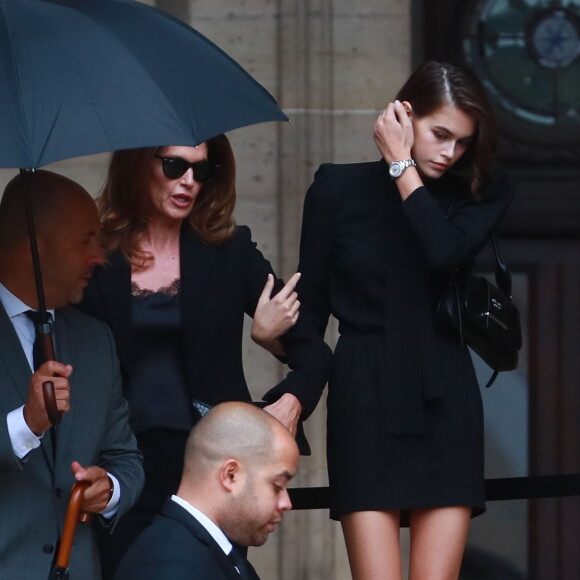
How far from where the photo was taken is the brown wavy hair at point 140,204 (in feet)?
17.1

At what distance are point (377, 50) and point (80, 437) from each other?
10.4 feet

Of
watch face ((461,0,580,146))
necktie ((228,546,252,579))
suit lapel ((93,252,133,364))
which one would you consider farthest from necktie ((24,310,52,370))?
watch face ((461,0,580,146))

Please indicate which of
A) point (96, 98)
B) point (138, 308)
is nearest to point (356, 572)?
point (138, 308)

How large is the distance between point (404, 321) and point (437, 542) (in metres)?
0.65

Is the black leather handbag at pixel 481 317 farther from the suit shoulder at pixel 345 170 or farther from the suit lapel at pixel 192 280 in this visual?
the suit lapel at pixel 192 280

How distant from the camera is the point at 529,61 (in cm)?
A: 776

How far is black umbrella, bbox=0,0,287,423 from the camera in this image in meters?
4.21

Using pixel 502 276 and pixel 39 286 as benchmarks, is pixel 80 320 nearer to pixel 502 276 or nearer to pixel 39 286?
pixel 39 286

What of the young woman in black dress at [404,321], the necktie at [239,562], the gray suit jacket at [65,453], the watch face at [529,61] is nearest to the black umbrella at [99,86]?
the gray suit jacket at [65,453]

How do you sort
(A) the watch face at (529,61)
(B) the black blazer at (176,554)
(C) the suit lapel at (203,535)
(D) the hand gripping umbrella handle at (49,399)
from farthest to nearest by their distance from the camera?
(A) the watch face at (529,61) < (D) the hand gripping umbrella handle at (49,399) < (C) the suit lapel at (203,535) < (B) the black blazer at (176,554)

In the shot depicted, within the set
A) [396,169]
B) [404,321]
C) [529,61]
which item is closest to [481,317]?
[404,321]

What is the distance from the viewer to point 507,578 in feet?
26.1

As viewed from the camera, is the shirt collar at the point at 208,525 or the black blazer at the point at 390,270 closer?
the shirt collar at the point at 208,525

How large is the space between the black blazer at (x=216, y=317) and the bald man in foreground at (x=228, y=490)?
2.84 feet
